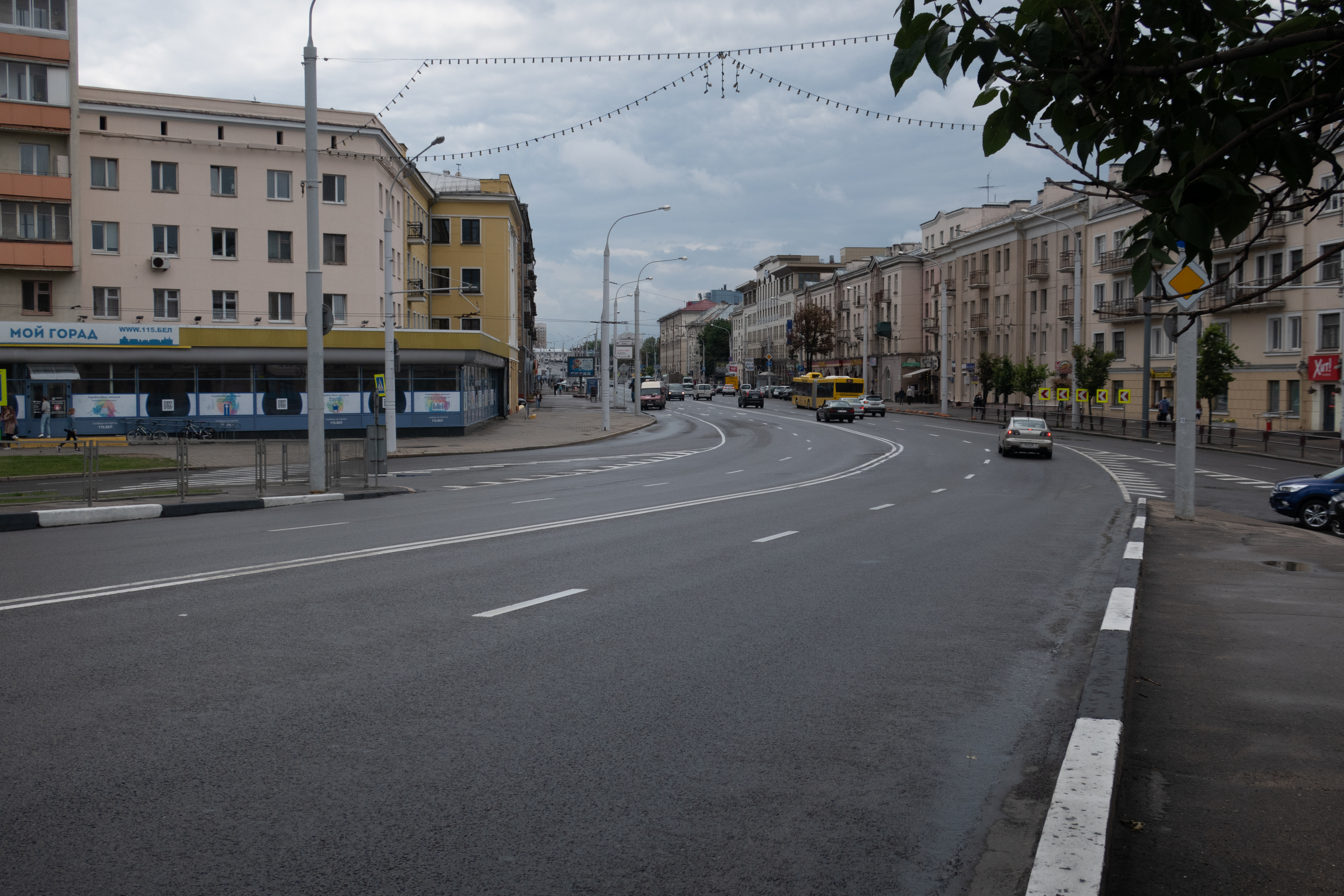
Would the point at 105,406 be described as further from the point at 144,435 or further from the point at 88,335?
the point at 88,335

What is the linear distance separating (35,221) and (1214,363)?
166ft

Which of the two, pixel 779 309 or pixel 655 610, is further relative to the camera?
pixel 779 309

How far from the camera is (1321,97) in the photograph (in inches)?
151

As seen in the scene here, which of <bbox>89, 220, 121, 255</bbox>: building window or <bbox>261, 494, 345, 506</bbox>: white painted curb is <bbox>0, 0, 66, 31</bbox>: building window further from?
<bbox>261, 494, 345, 506</bbox>: white painted curb

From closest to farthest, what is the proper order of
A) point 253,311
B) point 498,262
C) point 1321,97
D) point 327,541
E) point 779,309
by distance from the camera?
point 1321,97 → point 327,541 → point 253,311 → point 498,262 → point 779,309

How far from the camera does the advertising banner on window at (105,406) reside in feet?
140

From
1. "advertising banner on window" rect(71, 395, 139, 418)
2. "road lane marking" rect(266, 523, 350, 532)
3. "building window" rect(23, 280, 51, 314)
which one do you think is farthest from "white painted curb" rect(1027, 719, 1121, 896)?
"building window" rect(23, 280, 51, 314)

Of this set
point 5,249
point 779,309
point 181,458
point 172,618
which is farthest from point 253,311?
point 779,309

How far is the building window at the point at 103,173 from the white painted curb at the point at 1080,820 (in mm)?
52025

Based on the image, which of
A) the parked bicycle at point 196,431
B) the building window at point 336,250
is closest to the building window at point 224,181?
the building window at point 336,250

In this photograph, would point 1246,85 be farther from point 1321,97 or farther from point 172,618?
point 172,618

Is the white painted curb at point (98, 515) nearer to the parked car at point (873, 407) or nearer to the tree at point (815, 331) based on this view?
the parked car at point (873, 407)

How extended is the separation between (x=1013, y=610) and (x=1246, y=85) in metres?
6.15

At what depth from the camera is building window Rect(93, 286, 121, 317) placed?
48.3 metres
